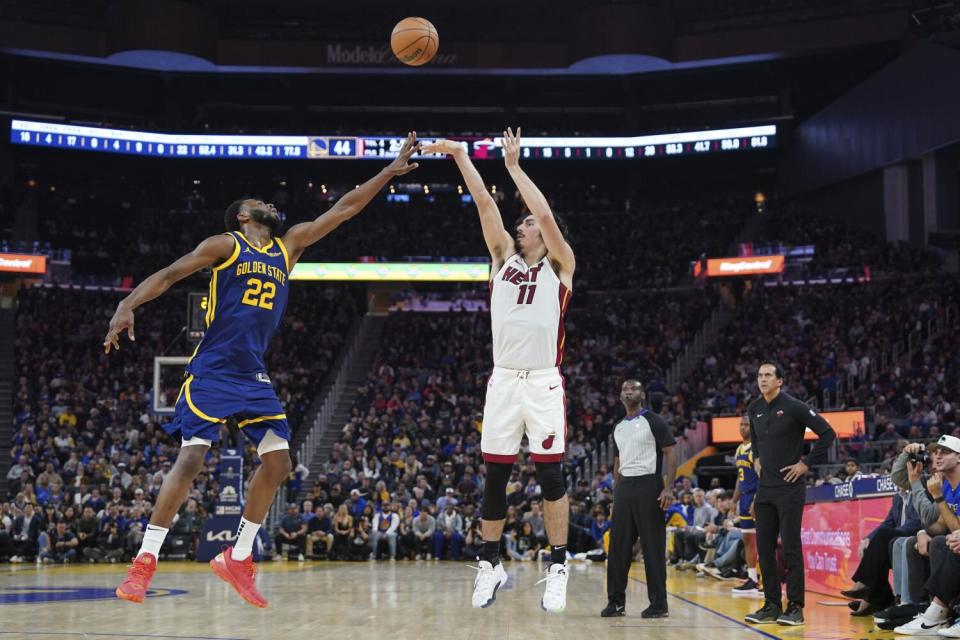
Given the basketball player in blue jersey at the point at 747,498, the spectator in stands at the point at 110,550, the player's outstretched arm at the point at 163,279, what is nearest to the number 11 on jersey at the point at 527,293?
the player's outstretched arm at the point at 163,279

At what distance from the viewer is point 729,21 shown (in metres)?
33.9

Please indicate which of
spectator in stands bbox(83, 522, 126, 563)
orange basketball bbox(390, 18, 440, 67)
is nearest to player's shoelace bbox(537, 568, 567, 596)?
orange basketball bbox(390, 18, 440, 67)

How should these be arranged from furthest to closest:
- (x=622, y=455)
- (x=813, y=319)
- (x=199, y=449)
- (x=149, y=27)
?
(x=149, y=27) → (x=813, y=319) → (x=622, y=455) → (x=199, y=449)

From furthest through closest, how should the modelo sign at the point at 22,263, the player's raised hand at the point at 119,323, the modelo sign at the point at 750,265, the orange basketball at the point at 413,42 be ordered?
the modelo sign at the point at 22,263 → the modelo sign at the point at 750,265 → the orange basketball at the point at 413,42 → the player's raised hand at the point at 119,323

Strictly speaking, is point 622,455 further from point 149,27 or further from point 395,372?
point 149,27

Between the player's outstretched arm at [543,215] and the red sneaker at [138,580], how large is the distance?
306 cm

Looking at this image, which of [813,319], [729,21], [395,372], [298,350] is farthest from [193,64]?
[813,319]

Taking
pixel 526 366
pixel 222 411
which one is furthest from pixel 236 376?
pixel 526 366

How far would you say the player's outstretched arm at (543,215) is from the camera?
6.72 m

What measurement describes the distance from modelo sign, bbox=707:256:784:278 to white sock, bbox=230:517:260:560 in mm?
27474

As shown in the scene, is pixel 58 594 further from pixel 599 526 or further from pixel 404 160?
pixel 599 526

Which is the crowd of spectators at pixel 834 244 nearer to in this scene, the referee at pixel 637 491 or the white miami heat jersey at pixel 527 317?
the referee at pixel 637 491

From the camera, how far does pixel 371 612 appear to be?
947cm

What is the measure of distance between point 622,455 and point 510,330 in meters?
3.74
